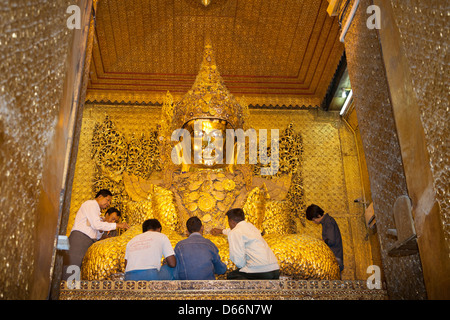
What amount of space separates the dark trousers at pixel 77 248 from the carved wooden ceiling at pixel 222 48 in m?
2.39

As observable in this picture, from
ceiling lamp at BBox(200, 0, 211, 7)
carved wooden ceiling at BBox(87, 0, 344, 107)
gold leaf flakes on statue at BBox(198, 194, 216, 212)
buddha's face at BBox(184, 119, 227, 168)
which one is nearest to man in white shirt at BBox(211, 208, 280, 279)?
gold leaf flakes on statue at BBox(198, 194, 216, 212)

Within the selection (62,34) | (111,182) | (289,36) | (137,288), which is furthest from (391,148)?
(111,182)

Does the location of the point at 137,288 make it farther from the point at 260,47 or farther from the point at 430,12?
the point at 260,47

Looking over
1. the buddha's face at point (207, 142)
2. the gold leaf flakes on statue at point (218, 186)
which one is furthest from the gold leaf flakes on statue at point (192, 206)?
the buddha's face at point (207, 142)

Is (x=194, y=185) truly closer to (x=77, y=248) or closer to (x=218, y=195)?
(x=218, y=195)

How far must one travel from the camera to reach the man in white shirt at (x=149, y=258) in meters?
2.57

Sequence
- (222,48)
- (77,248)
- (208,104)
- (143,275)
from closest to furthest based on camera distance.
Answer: (143,275) < (77,248) < (208,104) < (222,48)

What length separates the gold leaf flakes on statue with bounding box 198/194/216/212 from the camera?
4.15 meters

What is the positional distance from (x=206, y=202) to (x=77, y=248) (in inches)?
52.1

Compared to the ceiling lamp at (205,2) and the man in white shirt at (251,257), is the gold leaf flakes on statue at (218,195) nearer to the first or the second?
the man in white shirt at (251,257)

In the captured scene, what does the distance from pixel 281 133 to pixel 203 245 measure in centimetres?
298

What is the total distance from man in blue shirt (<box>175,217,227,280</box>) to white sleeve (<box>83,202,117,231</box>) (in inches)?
29.4

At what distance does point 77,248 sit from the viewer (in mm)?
3242

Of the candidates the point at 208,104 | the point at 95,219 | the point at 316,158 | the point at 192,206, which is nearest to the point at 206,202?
the point at 192,206
